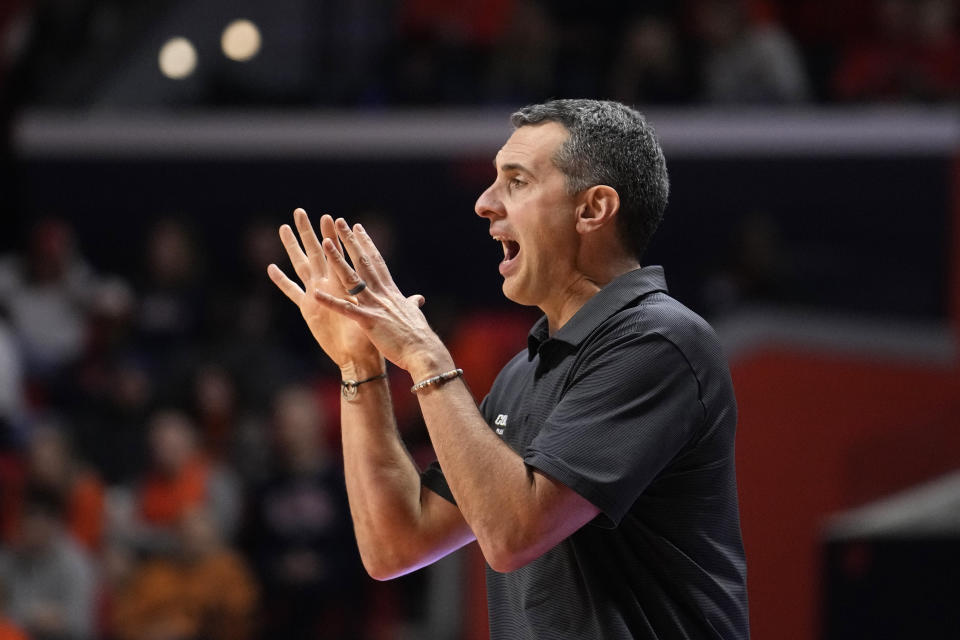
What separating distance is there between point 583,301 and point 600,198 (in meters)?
0.18

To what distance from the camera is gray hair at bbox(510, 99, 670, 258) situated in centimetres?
221

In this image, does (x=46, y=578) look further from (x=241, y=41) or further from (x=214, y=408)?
(x=241, y=41)

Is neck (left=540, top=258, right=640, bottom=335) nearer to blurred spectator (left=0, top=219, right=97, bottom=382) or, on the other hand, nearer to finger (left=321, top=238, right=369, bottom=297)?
→ finger (left=321, top=238, right=369, bottom=297)

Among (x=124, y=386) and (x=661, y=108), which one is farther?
(x=661, y=108)

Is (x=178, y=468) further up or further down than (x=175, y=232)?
further down

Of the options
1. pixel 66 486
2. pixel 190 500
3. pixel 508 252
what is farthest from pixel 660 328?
pixel 66 486

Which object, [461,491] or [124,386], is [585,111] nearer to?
[461,491]

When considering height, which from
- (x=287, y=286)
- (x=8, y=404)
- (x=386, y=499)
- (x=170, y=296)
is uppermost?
(x=287, y=286)

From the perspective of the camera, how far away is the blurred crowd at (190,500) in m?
6.00

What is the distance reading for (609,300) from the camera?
219 centimetres

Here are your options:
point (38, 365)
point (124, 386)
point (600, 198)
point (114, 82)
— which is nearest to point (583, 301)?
point (600, 198)

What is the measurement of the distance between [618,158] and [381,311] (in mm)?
451

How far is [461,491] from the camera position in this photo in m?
1.99

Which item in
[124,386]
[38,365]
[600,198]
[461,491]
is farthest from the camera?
[38,365]
